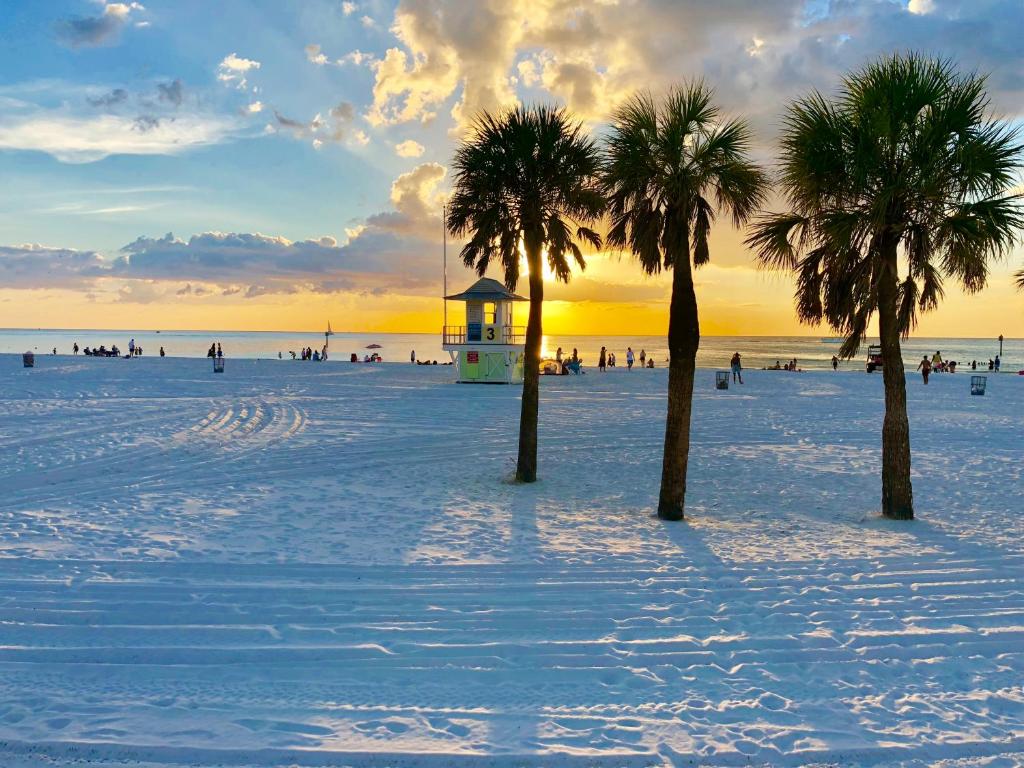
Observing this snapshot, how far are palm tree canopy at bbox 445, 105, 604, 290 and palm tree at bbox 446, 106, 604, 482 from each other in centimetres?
2

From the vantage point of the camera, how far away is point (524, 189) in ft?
44.0

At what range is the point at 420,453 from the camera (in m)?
16.8

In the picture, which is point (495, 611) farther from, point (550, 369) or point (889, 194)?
point (550, 369)

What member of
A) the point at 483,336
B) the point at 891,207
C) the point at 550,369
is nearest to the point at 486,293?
the point at 483,336

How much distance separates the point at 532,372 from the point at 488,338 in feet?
80.8

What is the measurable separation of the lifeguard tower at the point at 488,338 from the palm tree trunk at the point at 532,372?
78.9 ft

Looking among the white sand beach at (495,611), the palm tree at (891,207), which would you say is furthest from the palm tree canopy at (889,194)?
the white sand beach at (495,611)

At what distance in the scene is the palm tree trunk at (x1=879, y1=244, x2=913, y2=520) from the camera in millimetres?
11070

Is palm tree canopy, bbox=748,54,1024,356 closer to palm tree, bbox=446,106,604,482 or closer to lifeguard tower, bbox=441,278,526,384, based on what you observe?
palm tree, bbox=446,106,604,482

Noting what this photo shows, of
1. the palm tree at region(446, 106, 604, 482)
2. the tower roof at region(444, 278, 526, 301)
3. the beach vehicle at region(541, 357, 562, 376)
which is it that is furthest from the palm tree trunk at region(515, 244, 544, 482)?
the beach vehicle at region(541, 357, 562, 376)

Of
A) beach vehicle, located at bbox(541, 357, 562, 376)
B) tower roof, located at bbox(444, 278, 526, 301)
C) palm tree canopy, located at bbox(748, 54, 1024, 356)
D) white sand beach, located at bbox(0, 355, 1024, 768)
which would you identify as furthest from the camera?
beach vehicle, located at bbox(541, 357, 562, 376)

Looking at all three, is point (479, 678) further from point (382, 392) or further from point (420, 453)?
point (382, 392)

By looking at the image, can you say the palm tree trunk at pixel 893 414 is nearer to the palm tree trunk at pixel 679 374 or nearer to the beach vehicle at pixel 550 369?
the palm tree trunk at pixel 679 374

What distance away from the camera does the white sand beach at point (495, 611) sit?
466 cm
